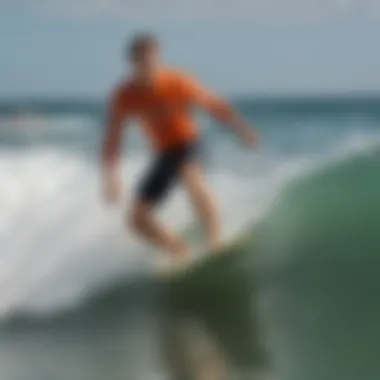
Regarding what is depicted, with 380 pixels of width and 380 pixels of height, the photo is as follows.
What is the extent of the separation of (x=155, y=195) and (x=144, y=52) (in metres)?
0.22

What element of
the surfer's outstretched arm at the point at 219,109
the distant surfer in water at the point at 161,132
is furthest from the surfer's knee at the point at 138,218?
the surfer's outstretched arm at the point at 219,109

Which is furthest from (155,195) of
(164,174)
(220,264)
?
(220,264)

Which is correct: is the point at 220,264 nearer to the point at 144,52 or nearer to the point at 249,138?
the point at 249,138

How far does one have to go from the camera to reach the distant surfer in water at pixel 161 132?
112cm

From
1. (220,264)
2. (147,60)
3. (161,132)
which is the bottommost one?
(220,264)

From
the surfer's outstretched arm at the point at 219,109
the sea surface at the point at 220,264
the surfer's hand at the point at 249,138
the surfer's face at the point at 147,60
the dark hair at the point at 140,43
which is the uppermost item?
the dark hair at the point at 140,43

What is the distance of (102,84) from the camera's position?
3.71ft

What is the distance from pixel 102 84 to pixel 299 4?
33cm

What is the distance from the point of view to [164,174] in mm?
1129

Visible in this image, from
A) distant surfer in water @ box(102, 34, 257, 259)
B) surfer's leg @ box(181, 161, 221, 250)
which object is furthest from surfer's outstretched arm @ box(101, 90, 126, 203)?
surfer's leg @ box(181, 161, 221, 250)

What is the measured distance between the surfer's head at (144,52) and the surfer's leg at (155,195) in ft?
0.44

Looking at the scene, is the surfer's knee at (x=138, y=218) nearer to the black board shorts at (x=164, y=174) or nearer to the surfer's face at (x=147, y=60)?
the black board shorts at (x=164, y=174)

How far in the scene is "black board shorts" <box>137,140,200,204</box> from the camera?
113 centimetres

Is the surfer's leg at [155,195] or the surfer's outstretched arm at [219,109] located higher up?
the surfer's outstretched arm at [219,109]
